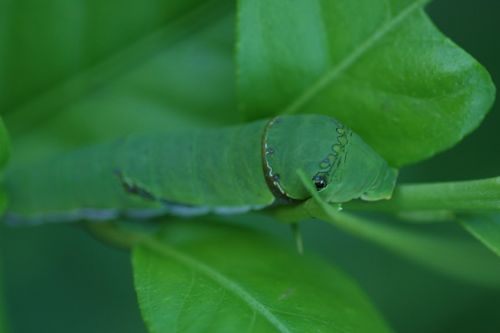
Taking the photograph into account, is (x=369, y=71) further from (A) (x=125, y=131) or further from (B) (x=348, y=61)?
(A) (x=125, y=131)

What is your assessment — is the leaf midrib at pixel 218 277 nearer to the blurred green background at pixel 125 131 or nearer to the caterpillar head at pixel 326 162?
the caterpillar head at pixel 326 162

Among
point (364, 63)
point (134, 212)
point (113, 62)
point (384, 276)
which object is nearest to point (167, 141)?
point (134, 212)

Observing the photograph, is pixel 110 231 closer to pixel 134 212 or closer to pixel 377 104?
pixel 134 212

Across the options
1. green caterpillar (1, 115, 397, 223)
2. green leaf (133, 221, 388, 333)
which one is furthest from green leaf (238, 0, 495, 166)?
green leaf (133, 221, 388, 333)

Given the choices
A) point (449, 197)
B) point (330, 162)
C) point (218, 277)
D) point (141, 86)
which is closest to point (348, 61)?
point (330, 162)

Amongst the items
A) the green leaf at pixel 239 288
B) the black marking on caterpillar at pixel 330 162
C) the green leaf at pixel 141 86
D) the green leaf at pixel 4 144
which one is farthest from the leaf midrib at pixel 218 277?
the green leaf at pixel 141 86

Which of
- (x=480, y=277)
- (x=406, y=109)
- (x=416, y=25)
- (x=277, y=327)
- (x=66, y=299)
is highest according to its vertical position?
(x=416, y=25)
